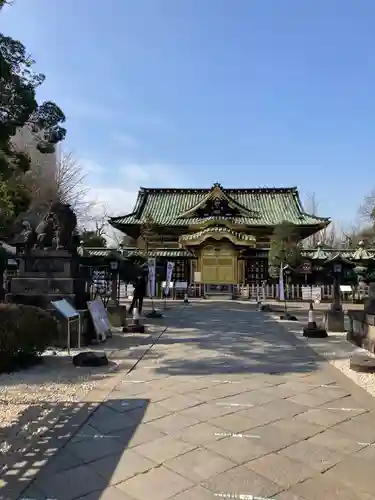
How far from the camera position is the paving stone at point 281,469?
340 centimetres

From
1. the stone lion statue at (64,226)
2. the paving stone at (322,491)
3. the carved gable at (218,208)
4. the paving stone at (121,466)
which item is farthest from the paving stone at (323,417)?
the carved gable at (218,208)

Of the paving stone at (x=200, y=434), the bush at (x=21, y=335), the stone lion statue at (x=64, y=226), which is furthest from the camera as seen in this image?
the stone lion statue at (x=64, y=226)

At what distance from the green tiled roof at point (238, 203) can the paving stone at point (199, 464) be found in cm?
3007

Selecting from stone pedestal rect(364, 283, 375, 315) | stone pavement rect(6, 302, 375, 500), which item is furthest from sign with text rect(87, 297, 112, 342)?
stone pedestal rect(364, 283, 375, 315)

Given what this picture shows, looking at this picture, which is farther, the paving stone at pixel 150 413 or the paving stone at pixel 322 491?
the paving stone at pixel 150 413

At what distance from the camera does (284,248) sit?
97.1 feet

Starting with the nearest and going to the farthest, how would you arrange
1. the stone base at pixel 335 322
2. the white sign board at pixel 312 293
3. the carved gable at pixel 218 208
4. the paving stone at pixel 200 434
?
the paving stone at pixel 200 434 → the stone base at pixel 335 322 → the white sign board at pixel 312 293 → the carved gable at pixel 218 208

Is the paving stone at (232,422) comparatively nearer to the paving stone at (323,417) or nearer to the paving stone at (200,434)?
the paving stone at (200,434)

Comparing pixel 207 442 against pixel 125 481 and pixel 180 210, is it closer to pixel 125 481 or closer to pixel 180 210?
pixel 125 481

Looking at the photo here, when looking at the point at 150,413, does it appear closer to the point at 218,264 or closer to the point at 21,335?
the point at 21,335

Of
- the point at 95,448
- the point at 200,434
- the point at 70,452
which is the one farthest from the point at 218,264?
the point at 70,452

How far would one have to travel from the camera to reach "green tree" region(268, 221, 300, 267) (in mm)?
29400

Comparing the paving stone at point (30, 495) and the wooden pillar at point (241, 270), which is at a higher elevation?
the wooden pillar at point (241, 270)

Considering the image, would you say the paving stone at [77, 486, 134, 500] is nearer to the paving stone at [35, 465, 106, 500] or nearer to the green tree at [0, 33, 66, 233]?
the paving stone at [35, 465, 106, 500]
